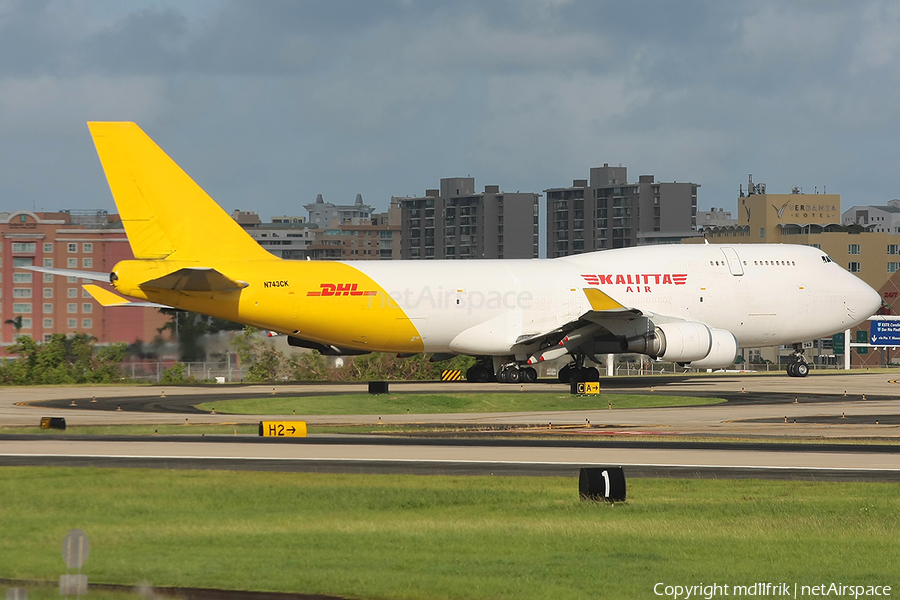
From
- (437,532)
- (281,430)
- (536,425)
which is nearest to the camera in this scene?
(437,532)

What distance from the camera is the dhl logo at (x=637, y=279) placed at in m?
51.4

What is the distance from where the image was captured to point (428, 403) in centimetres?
4184

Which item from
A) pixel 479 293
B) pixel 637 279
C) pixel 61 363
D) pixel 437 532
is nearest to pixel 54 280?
pixel 61 363

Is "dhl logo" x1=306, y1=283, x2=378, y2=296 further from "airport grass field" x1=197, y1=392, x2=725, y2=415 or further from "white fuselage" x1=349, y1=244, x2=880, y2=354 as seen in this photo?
"airport grass field" x1=197, y1=392, x2=725, y2=415

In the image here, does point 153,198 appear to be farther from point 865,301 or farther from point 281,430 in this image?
point 865,301

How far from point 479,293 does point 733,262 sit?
40.2 ft

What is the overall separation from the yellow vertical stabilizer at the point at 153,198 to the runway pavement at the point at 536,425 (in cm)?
615

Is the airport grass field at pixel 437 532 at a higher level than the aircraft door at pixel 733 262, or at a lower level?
lower

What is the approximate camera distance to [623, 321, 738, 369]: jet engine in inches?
1895

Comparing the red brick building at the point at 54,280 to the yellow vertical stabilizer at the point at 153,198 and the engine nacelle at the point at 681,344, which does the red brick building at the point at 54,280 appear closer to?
the yellow vertical stabilizer at the point at 153,198

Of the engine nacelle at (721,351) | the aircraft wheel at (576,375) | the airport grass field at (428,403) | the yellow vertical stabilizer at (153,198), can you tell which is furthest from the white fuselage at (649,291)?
the yellow vertical stabilizer at (153,198)

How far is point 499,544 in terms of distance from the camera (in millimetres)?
15758

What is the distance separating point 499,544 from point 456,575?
2.15 meters

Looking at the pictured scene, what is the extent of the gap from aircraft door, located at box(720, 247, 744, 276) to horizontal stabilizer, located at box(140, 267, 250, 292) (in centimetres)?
2234
